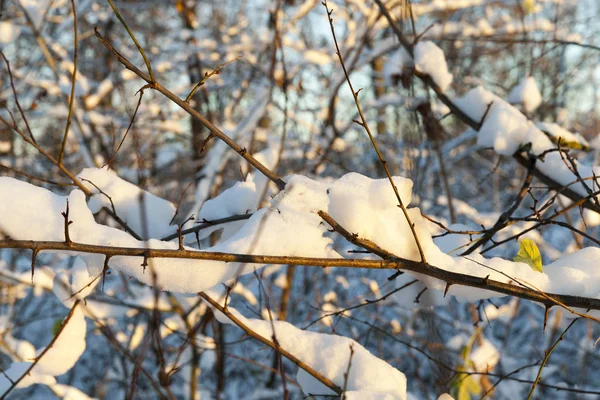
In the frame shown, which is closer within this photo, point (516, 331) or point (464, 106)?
point (464, 106)

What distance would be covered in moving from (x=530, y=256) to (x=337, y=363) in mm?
422

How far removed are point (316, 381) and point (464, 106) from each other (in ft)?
3.09

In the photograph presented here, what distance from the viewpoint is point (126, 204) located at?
3.59 ft

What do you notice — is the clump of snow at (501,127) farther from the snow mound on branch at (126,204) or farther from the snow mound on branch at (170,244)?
the snow mound on branch at (126,204)

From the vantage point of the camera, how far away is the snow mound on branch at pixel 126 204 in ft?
3.47

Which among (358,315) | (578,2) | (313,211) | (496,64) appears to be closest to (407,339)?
(358,315)

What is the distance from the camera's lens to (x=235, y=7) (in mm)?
4684

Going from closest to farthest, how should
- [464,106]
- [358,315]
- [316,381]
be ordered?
1. [316,381]
2. [464,106]
3. [358,315]

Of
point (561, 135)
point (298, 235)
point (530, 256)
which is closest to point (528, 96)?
point (561, 135)

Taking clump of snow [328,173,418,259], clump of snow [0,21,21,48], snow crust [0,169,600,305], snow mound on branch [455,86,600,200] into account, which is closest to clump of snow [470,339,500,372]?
snow mound on branch [455,86,600,200]

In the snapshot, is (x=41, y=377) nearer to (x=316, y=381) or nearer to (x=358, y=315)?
(x=316, y=381)

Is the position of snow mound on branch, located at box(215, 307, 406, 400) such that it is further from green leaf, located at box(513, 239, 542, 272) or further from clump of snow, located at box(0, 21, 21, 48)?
clump of snow, located at box(0, 21, 21, 48)

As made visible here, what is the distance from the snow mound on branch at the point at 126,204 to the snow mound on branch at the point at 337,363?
249 millimetres

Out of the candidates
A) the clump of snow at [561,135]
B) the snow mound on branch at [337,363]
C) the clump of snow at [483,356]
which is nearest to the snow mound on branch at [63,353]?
the snow mound on branch at [337,363]
